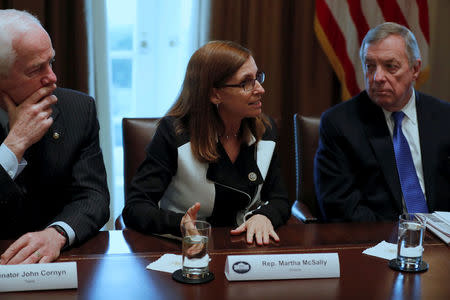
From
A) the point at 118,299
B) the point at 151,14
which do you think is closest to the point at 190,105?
the point at 118,299

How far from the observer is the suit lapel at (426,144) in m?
2.43

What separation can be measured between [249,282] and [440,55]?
2901mm

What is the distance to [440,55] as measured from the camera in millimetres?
3707

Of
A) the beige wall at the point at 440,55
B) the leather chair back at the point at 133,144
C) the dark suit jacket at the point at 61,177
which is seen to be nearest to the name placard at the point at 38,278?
the dark suit jacket at the point at 61,177

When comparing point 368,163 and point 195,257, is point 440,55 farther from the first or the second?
point 195,257

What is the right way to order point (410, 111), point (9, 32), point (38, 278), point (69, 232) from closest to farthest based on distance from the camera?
point (38, 278) < point (69, 232) < point (9, 32) < point (410, 111)

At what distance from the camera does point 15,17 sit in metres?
1.80

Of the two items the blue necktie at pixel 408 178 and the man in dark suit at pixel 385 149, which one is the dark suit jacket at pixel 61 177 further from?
the blue necktie at pixel 408 178

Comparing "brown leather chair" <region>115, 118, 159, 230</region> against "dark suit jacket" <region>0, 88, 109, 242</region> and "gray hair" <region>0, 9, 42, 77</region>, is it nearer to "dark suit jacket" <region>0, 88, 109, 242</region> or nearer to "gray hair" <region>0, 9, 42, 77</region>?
"dark suit jacket" <region>0, 88, 109, 242</region>

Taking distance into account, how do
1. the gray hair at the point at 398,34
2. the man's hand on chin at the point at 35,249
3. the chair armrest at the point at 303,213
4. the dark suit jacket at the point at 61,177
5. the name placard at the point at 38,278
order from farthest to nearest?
the gray hair at the point at 398,34
the chair armrest at the point at 303,213
the dark suit jacket at the point at 61,177
the man's hand on chin at the point at 35,249
the name placard at the point at 38,278

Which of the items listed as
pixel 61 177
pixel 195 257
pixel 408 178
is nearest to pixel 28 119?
pixel 61 177

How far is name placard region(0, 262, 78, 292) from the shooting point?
1303 mm

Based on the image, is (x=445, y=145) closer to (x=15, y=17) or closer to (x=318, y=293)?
Result: (x=318, y=293)

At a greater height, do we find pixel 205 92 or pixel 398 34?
pixel 398 34
